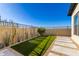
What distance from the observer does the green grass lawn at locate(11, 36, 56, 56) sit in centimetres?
826

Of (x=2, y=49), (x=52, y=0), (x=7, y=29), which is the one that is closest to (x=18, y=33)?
(x=7, y=29)

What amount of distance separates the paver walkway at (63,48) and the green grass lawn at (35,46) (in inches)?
11.1

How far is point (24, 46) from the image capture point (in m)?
8.59

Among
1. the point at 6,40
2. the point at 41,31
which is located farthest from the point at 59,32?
the point at 6,40

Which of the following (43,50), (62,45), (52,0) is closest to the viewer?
(52,0)

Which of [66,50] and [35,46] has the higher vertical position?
[35,46]

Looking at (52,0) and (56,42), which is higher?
(52,0)

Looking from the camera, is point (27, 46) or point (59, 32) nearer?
point (27, 46)

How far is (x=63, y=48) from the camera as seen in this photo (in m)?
8.50

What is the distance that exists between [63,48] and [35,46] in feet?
4.33

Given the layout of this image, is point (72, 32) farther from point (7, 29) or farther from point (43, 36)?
point (7, 29)

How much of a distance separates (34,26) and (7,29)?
129cm

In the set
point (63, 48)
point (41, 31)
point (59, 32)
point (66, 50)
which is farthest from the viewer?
point (59, 32)

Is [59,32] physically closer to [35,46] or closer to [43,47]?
[43,47]
